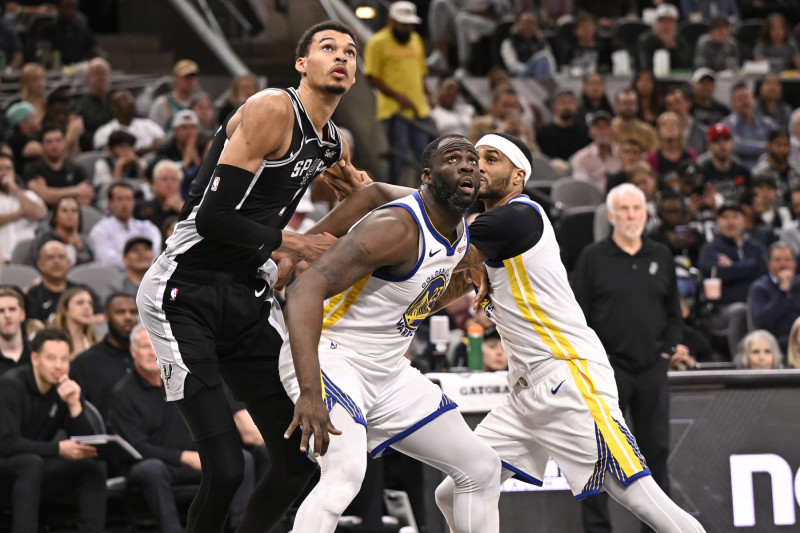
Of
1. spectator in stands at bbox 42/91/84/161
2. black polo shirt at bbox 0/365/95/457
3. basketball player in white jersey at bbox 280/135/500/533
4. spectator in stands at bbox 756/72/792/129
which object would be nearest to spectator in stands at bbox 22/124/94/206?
spectator in stands at bbox 42/91/84/161

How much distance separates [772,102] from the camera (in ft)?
48.3

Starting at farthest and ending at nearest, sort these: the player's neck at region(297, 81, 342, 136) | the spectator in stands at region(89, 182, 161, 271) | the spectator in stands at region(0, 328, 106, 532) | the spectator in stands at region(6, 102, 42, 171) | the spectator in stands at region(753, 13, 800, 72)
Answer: the spectator in stands at region(753, 13, 800, 72) → the spectator in stands at region(6, 102, 42, 171) → the spectator in stands at region(89, 182, 161, 271) → the spectator in stands at region(0, 328, 106, 532) → the player's neck at region(297, 81, 342, 136)

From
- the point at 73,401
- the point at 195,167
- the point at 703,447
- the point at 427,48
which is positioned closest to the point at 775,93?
the point at 427,48

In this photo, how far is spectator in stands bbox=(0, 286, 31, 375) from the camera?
25.6 ft

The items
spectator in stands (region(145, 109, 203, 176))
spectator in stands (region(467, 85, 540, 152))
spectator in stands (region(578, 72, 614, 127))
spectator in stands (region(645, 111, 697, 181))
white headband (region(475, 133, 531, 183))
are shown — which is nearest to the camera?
white headband (region(475, 133, 531, 183))

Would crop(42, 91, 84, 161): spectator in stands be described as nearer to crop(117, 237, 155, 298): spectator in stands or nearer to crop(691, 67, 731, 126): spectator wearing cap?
crop(117, 237, 155, 298): spectator in stands

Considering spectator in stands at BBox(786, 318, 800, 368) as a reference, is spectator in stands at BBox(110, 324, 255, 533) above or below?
below

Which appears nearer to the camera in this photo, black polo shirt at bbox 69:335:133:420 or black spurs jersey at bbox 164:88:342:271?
black spurs jersey at bbox 164:88:342:271

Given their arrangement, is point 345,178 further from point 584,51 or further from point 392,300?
point 584,51

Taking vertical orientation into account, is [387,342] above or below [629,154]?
below

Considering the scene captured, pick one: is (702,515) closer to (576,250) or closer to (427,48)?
(576,250)

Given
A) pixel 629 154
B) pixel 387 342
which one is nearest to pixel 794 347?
pixel 629 154

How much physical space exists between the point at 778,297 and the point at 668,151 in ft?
10.5

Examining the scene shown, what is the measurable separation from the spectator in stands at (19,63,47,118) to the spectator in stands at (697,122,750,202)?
6.87 meters
